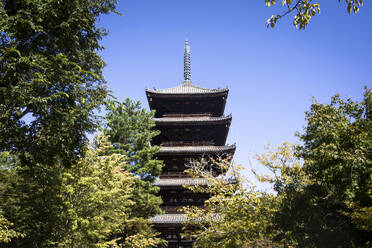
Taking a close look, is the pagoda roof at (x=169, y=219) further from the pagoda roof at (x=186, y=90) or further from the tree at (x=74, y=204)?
the pagoda roof at (x=186, y=90)

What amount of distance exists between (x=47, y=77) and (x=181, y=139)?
603 inches

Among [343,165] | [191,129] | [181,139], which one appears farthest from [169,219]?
[343,165]

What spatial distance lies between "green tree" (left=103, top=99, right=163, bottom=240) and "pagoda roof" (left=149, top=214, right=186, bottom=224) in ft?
2.19

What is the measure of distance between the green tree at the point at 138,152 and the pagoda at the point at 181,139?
4.55 feet

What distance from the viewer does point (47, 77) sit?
25.6 ft

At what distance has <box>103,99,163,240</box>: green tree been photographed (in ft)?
53.8

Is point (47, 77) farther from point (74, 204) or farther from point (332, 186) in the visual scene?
point (332, 186)

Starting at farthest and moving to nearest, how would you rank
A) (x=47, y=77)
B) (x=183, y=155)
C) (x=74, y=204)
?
(x=183, y=155)
(x=74, y=204)
(x=47, y=77)

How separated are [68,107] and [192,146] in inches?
541

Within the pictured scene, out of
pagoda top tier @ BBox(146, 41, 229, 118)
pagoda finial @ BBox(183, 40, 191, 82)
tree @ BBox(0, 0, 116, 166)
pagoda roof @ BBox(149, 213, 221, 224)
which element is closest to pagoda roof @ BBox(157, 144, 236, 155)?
pagoda top tier @ BBox(146, 41, 229, 118)

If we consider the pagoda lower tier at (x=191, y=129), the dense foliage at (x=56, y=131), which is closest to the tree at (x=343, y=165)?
the dense foliage at (x=56, y=131)

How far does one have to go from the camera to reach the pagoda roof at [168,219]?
17141mm

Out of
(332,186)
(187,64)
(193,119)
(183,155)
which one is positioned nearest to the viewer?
(332,186)

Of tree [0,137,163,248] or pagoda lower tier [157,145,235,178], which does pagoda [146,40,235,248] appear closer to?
pagoda lower tier [157,145,235,178]
